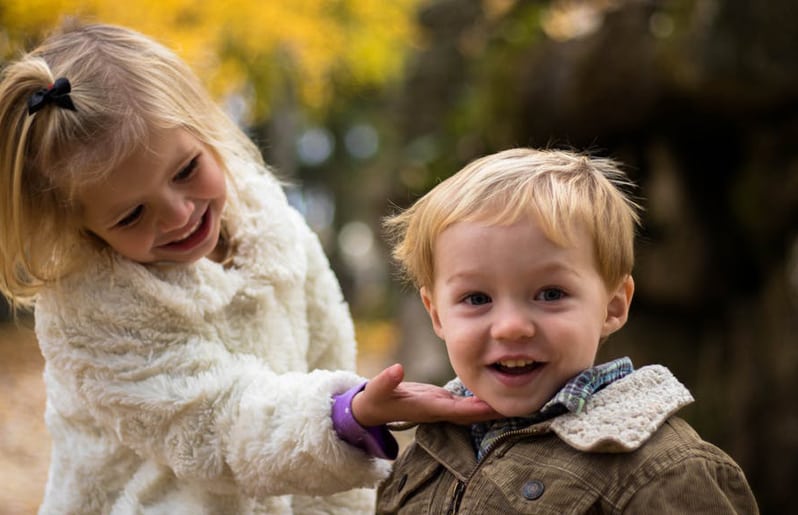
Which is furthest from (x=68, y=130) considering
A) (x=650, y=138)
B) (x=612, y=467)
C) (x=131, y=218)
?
(x=650, y=138)

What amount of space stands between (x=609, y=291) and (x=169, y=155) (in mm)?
951

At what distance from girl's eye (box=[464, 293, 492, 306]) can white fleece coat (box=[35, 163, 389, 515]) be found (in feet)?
1.37

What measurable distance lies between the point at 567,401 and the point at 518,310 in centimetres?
17

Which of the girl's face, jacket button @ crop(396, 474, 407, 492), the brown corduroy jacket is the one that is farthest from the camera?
the girl's face

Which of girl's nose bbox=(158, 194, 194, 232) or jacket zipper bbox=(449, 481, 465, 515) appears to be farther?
girl's nose bbox=(158, 194, 194, 232)

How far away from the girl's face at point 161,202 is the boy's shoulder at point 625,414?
3.00 ft

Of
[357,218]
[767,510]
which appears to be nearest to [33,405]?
[767,510]

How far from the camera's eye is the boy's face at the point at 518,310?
61.7 inches

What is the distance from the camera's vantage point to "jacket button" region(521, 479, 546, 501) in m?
1.53

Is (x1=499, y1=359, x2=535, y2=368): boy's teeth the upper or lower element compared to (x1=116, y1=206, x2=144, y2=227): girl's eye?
lower

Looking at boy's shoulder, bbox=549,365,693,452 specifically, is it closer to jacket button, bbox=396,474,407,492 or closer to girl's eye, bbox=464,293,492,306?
girl's eye, bbox=464,293,492,306

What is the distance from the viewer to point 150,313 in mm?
1995

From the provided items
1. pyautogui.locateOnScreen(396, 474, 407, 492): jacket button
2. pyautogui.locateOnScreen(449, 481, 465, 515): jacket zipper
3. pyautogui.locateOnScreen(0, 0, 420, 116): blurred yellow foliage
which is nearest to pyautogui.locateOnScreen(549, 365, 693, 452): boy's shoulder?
pyautogui.locateOnScreen(449, 481, 465, 515): jacket zipper

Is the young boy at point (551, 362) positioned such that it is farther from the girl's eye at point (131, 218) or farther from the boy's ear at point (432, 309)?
the girl's eye at point (131, 218)
